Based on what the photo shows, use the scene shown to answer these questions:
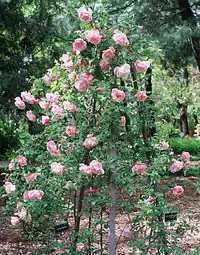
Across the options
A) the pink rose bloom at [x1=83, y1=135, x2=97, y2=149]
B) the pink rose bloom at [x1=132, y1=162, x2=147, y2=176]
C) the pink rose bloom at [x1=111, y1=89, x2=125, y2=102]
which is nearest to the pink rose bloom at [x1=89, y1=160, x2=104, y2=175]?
the pink rose bloom at [x1=83, y1=135, x2=97, y2=149]

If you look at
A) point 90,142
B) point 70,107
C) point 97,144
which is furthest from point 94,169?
point 70,107

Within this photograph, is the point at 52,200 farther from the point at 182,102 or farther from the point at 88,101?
the point at 182,102

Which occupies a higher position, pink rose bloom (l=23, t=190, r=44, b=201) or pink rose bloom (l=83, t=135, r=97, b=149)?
pink rose bloom (l=83, t=135, r=97, b=149)

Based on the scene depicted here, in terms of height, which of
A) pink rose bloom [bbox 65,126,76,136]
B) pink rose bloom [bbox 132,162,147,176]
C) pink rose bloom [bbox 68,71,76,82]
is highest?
pink rose bloom [bbox 68,71,76,82]

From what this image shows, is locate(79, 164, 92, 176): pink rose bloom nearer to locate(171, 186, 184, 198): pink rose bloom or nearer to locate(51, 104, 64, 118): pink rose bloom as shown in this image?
locate(51, 104, 64, 118): pink rose bloom

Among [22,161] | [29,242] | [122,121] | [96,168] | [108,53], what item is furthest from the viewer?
[29,242]

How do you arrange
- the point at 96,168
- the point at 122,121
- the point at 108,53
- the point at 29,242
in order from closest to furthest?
the point at 96,168 → the point at 108,53 → the point at 122,121 → the point at 29,242

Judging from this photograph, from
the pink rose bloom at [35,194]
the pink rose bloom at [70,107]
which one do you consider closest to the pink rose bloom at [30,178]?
the pink rose bloom at [35,194]

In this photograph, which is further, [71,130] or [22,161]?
[22,161]

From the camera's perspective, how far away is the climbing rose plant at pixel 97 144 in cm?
235

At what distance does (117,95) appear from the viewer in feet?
7.36

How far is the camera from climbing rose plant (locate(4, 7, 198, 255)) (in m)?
2.35

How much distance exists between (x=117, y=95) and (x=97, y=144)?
1.29ft

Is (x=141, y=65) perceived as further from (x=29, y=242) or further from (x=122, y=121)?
(x=29, y=242)
